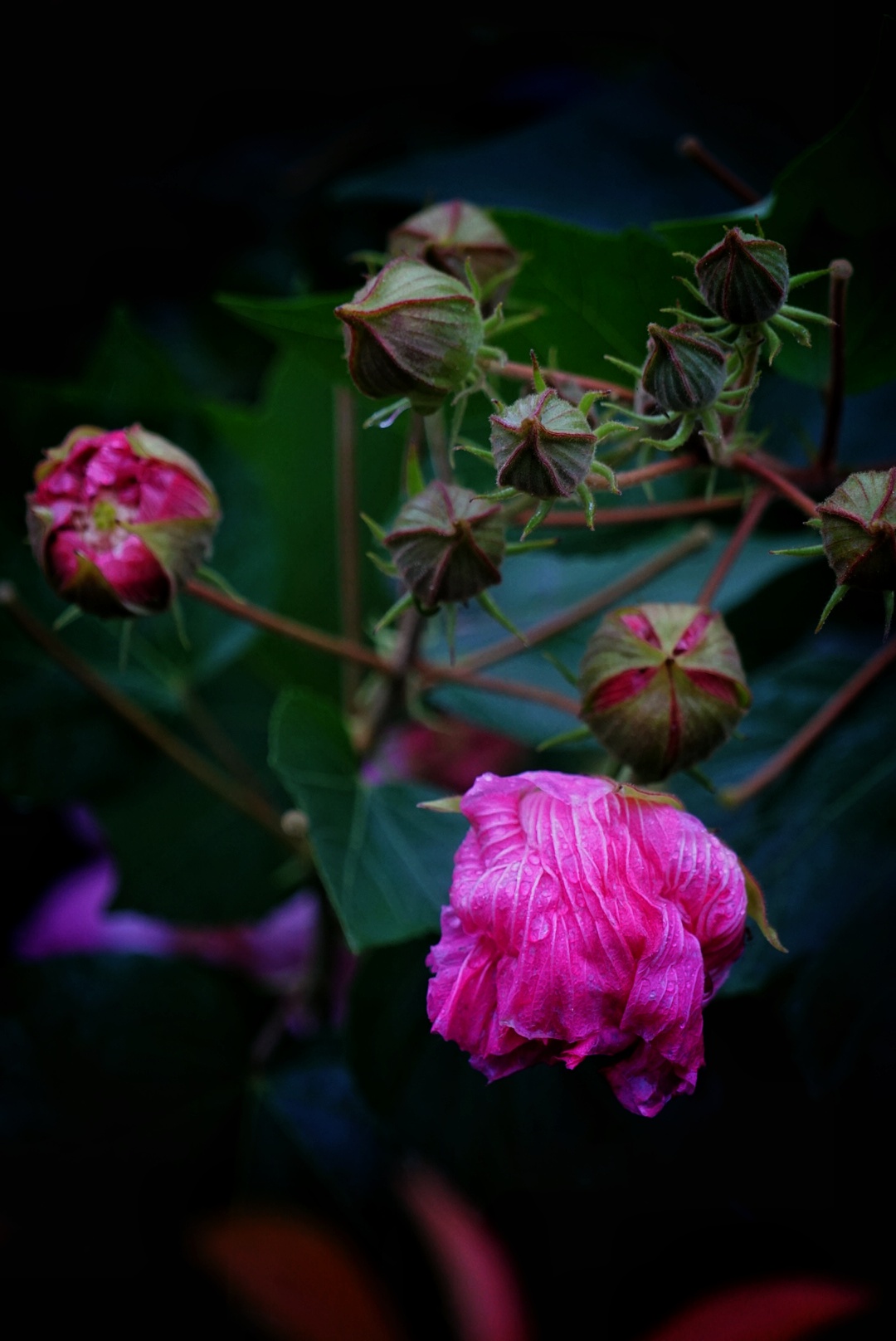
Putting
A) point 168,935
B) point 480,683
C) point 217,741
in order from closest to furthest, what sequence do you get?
point 480,683
point 217,741
point 168,935

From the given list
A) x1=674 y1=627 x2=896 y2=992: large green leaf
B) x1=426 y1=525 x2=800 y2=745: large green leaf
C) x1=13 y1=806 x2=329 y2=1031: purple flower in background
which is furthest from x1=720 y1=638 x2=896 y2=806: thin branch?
x1=13 y1=806 x2=329 y2=1031: purple flower in background

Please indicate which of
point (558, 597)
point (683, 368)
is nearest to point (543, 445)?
point (683, 368)

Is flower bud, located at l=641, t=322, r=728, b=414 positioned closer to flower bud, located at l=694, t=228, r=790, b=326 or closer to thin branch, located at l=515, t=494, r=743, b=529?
flower bud, located at l=694, t=228, r=790, b=326

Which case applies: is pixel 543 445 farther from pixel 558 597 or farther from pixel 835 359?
pixel 558 597

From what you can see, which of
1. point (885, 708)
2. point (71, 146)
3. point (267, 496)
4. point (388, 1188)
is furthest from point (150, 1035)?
point (71, 146)

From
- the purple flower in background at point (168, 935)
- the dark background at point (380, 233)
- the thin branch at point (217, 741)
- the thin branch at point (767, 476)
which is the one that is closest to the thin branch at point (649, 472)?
the thin branch at point (767, 476)

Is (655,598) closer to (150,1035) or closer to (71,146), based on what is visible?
(150,1035)

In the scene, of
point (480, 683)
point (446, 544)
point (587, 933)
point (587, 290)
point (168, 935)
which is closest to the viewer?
point (587, 933)
